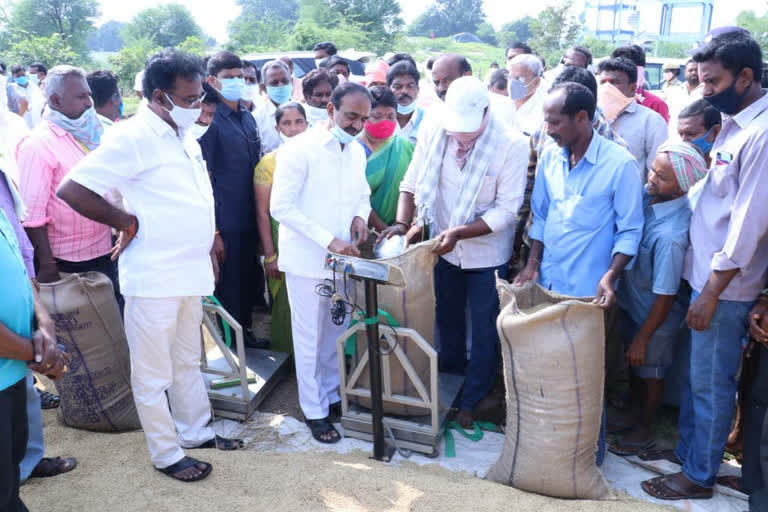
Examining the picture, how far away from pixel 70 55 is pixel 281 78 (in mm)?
21408

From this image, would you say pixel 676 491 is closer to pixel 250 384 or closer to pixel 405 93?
pixel 250 384

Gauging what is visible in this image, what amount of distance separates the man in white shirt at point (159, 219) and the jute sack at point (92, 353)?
449mm

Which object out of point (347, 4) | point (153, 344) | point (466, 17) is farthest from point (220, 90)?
point (466, 17)

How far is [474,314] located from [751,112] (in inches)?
61.1

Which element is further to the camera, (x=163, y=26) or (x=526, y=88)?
(x=163, y=26)

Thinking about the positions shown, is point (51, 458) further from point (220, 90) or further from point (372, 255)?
point (220, 90)

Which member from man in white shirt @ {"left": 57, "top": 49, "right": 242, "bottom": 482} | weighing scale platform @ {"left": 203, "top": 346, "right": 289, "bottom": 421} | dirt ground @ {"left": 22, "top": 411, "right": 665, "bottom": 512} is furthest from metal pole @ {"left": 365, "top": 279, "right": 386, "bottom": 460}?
weighing scale platform @ {"left": 203, "top": 346, "right": 289, "bottom": 421}

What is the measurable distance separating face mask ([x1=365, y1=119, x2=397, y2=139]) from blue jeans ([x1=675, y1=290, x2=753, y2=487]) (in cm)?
195

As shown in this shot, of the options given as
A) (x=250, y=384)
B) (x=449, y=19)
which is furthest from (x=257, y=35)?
(x=449, y=19)

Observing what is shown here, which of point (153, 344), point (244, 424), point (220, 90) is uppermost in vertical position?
point (220, 90)

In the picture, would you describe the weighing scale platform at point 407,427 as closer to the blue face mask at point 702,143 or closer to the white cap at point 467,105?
the white cap at point 467,105

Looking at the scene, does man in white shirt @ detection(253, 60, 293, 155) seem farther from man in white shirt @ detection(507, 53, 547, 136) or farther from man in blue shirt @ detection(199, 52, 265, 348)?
man in white shirt @ detection(507, 53, 547, 136)

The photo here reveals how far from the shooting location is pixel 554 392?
7.97 ft

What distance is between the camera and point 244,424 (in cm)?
326
